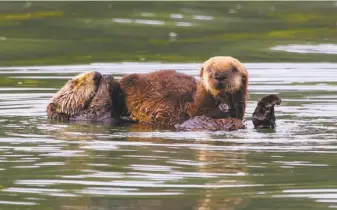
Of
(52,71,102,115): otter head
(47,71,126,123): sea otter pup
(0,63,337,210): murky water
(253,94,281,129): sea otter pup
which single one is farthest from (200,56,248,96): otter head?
(52,71,102,115): otter head

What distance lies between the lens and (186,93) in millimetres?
9320

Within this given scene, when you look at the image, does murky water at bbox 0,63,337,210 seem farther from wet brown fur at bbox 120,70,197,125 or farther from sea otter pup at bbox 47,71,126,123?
wet brown fur at bbox 120,70,197,125

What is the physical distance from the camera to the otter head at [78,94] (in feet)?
32.9

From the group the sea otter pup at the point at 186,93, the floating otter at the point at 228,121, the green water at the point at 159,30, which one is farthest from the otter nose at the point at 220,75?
the green water at the point at 159,30

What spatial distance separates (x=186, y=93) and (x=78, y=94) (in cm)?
122

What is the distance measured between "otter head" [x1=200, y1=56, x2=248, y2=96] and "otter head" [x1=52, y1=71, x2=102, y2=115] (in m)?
1.47

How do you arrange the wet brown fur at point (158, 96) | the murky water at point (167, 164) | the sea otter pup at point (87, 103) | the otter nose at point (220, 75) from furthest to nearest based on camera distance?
the sea otter pup at point (87, 103) → the wet brown fur at point (158, 96) → the otter nose at point (220, 75) → the murky water at point (167, 164)

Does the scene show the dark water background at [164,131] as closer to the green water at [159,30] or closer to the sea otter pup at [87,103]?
the green water at [159,30]

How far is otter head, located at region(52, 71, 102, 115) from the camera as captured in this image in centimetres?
1003

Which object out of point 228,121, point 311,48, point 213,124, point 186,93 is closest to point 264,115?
point 228,121

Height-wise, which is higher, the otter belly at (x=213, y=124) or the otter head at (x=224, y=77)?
the otter head at (x=224, y=77)

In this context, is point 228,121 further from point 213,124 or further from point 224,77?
point 224,77

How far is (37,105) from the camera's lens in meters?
10.9

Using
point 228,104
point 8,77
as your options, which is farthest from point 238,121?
point 8,77
